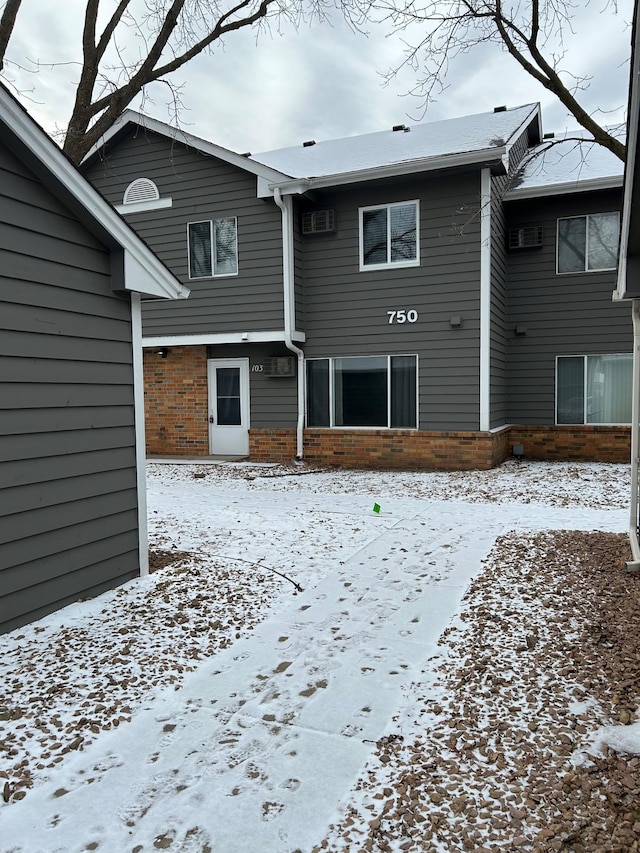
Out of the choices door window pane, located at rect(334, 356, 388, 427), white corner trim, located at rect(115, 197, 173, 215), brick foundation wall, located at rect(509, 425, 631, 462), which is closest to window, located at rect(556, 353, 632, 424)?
brick foundation wall, located at rect(509, 425, 631, 462)

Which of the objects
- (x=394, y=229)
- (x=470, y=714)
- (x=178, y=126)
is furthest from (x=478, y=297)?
(x=470, y=714)

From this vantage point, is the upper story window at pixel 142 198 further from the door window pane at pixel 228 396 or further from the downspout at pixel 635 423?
the downspout at pixel 635 423

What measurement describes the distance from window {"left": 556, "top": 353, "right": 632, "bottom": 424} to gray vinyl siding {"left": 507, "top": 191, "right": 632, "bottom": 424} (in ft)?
0.52

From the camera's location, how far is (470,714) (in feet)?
9.77

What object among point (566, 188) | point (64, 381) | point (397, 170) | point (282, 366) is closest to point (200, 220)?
point (282, 366)

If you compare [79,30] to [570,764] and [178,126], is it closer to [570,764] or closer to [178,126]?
[178,126]

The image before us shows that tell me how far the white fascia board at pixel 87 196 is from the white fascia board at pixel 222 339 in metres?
6.22

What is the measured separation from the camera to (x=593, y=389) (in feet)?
39.4

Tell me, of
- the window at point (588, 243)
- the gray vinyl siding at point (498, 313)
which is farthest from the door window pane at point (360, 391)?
the window at point (588, 243)

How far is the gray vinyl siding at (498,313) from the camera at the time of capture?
10977 millimetres

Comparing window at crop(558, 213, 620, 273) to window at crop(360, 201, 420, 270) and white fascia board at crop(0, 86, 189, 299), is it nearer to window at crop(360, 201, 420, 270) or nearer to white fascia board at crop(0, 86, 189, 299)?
window at crop(360, 201, 420, 270)

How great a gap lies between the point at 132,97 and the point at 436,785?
964 centimetres

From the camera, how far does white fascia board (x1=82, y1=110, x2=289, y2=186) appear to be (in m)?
11.1

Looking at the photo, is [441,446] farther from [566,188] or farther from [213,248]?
[213,248]
